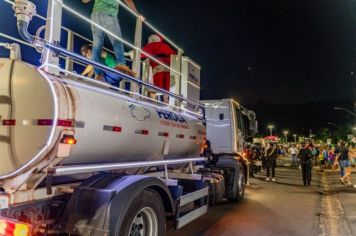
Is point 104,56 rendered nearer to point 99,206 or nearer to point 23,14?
point 23,14

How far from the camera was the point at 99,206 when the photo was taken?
12.3ft

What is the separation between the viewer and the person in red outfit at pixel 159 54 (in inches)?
286

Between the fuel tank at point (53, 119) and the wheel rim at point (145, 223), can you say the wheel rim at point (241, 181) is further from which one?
the fuel tank at point (53, 119)

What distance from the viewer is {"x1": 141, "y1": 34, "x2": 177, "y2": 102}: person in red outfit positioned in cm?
727

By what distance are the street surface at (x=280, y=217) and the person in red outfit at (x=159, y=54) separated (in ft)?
9.49

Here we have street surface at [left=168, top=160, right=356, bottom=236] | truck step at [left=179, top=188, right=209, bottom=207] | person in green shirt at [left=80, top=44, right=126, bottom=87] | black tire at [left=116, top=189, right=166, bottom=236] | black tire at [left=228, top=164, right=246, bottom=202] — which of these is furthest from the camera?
black tire at [left=228, top=164, right=246, bottom=202]

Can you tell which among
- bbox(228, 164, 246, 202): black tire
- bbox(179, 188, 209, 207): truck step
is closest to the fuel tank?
bbox(179, 188, 209, 207): truck step

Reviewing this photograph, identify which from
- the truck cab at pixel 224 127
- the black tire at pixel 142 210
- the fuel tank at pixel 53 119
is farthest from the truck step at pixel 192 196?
the truck cab at pixel 224 127

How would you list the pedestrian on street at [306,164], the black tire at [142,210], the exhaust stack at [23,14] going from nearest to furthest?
the exhaust stack at [23,14] < the black tire at [142,210] < the pedestrian on street at [306,164]

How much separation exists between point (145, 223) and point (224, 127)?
612 centimetres

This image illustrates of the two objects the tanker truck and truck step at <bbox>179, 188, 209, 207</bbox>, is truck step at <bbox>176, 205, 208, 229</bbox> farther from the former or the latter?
truck step at <bbox>179, 188, 209, 207</bbox>

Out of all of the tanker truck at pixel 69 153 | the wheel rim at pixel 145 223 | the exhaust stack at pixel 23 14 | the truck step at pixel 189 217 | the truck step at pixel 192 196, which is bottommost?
the truck step at pixel 189 217

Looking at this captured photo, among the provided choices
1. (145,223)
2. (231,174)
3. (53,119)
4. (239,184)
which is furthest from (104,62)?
(239,184)

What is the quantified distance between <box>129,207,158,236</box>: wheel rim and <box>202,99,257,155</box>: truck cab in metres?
5.73
